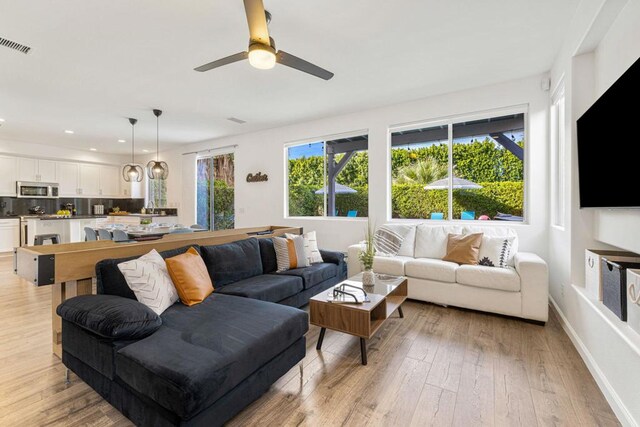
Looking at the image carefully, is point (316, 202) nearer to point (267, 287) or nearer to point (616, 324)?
point (267, 287)

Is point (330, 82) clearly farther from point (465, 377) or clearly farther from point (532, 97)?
point (465, 377)

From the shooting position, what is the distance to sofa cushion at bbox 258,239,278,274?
341 centimetres

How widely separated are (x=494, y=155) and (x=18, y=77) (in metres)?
5.99

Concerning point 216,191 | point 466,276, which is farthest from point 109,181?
point 466,276

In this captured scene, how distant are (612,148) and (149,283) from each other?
3183 mm

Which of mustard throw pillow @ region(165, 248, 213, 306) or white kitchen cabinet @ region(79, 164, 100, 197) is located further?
white kitchen cabinet @ region(79, 164, 100, 197)

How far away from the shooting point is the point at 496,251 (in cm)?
332

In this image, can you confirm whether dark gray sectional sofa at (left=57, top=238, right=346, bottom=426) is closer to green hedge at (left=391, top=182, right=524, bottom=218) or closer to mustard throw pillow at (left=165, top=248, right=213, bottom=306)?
mustard throw pillow at (left=165, top=248, right=213, bottom=306)

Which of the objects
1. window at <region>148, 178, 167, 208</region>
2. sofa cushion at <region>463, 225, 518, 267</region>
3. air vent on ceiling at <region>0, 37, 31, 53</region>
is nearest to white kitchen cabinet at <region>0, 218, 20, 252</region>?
window at <region>148, 178, 167, 208</region>

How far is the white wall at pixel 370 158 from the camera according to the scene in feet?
11.8

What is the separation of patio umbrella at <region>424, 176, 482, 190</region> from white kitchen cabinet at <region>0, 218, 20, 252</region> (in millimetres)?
8685

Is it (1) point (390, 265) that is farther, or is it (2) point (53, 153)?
(2) point (53, 153)

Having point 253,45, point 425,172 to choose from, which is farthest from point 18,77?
point 425,172

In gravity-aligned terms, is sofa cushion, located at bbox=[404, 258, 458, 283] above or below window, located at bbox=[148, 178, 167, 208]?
below
